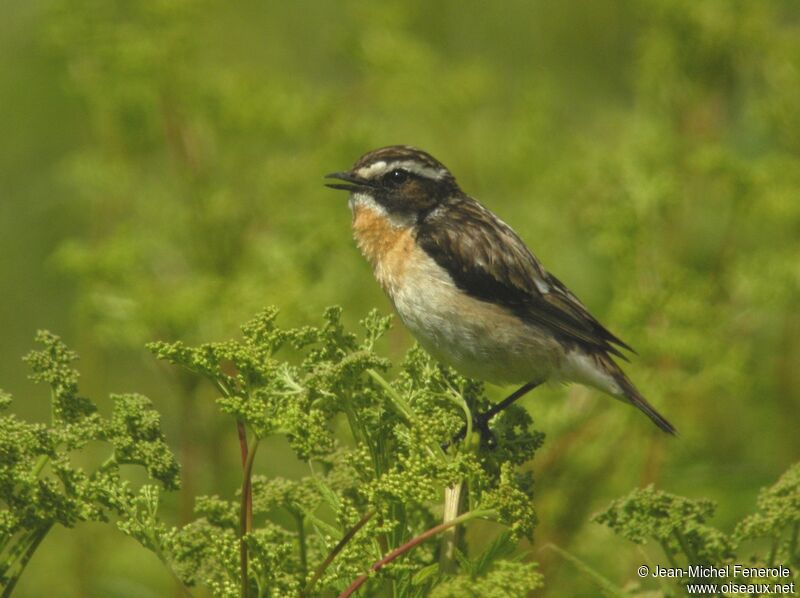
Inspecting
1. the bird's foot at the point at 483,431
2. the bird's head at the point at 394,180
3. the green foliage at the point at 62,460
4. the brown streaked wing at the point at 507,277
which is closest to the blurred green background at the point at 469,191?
the brown streaked wing at the point at 507,277

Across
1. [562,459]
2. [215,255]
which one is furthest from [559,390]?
[215,255]

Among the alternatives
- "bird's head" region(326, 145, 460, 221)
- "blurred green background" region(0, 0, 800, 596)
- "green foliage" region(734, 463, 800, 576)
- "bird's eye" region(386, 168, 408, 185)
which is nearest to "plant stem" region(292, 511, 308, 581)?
"green foliage" region(734, 463, 800, 576)

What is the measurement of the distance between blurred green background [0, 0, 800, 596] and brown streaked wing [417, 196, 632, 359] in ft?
0.85

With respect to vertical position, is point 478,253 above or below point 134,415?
above

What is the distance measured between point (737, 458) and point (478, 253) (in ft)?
8.17

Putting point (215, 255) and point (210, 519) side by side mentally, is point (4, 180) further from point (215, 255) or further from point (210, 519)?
point (210, 519)

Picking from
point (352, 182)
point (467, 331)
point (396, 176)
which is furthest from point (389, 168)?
point (467, 331)

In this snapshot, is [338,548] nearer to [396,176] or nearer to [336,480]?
[336,480]

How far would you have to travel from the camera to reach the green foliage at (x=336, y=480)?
10.5ft

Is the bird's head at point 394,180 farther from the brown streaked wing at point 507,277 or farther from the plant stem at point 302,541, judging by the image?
the plant stem at point 302,541

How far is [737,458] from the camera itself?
286 inches

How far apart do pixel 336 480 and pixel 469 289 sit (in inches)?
81.2

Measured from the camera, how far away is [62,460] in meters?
3.26

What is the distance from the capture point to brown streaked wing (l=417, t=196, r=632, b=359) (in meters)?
5.77
